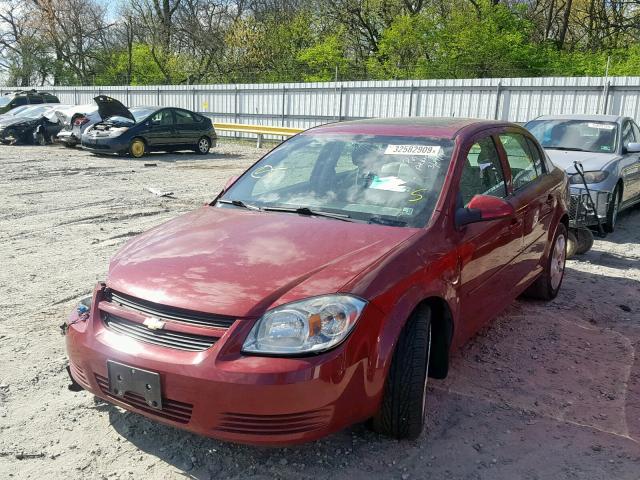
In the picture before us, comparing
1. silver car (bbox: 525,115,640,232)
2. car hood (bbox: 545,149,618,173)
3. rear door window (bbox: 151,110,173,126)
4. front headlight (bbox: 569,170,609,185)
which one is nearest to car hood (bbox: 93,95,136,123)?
rear door window (bbox: 151,110,173,126)

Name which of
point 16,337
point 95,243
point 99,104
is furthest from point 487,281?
point 99,104

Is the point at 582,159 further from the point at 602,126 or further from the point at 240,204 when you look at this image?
the point at 240,204

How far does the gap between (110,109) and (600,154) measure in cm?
1344

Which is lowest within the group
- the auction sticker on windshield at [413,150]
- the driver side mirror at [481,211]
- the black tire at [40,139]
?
the black tire at [40,139]

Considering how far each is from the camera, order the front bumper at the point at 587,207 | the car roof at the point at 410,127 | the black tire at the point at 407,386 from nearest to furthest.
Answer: the black tire at the point at 407,386 → the car roof at the point at 410,127 → the front bumper at the point at 587,207

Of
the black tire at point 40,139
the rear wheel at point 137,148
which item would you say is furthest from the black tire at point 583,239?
the black tire at point 40,139

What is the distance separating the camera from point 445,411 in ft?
11.4

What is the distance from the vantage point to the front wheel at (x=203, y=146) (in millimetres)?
18594

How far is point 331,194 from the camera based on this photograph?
382 cm

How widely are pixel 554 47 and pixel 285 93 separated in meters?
13.6

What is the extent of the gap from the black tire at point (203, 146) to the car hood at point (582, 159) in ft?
40.8

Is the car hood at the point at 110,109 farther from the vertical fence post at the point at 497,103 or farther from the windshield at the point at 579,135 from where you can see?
the windshield at the point at 579,135

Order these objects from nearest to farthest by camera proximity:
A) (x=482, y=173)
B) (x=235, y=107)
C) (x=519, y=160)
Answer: (x=482, y=173)
(x=519, y=160)
(x=235, y=107)

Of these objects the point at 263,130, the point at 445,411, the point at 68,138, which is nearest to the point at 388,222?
the point at 445,411
